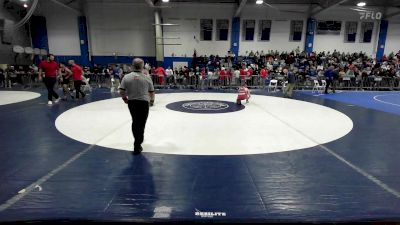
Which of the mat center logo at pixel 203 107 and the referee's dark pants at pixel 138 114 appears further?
the mat center logo at pixel 203 107

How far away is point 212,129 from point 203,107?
2.90 m

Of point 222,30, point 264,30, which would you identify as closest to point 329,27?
point 264,30

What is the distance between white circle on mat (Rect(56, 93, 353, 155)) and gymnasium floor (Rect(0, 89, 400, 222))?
0.03 meters

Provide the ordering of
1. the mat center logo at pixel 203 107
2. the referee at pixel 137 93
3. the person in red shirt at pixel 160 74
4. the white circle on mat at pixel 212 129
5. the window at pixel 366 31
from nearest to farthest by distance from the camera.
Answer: the referee at pixel 137 93, the white circle on mat at pixel 212 129, the mat center logo at pixel 203 107, the person in red shirt at pixel 160 74, the window at pixel 366 31

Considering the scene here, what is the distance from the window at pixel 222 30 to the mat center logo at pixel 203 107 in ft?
46.1

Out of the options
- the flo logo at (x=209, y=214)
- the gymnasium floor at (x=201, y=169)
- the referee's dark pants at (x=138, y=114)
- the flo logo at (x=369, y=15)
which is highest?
the flo logo at (x=369, y=15)

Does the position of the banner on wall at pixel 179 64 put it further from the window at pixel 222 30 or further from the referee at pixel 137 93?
the referee at pixel 137 93

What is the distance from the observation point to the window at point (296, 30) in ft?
74.4

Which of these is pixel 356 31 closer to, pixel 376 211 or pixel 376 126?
pixel 376 126

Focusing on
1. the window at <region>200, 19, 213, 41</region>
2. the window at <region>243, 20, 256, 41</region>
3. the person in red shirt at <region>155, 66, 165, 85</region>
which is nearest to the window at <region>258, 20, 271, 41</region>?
the window at <region>243, 20, 256, 41</region>

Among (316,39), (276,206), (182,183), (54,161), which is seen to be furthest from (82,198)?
(316,39)

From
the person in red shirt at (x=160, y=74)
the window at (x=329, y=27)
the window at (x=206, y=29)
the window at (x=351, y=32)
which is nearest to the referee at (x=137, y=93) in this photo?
the person in red shirt at (x=160, y=74)

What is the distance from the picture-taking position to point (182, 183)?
11.8 feet
